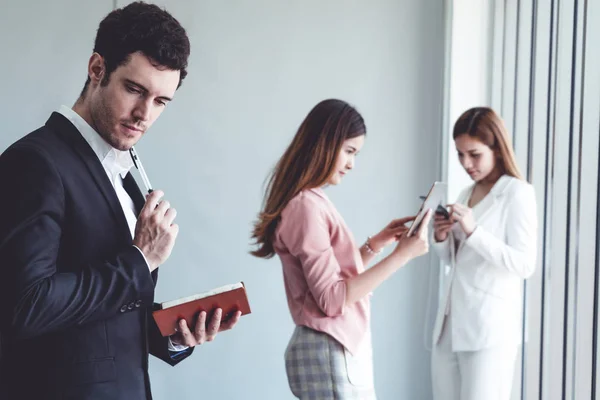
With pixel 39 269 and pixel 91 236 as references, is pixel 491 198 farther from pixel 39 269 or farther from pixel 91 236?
pixel 39 269

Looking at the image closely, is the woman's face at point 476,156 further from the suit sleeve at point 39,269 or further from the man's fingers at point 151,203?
the suit sleeve at point 39,269

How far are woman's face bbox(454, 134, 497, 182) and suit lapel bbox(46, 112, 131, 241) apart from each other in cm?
153

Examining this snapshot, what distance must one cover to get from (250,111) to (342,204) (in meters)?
0.62

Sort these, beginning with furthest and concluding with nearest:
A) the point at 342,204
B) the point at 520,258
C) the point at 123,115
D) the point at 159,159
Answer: the point at 342,204 < the point at 159,159 < the point at 520,258 < the point at 123,115

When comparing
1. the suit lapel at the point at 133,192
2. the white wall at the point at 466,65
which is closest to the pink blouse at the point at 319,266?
the suit lapel at the point at 133,192

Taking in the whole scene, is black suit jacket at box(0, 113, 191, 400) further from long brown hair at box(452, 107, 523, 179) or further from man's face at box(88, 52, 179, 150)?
long brown hair at box(452, 107, 523, 179)

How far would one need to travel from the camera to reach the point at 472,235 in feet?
7.03

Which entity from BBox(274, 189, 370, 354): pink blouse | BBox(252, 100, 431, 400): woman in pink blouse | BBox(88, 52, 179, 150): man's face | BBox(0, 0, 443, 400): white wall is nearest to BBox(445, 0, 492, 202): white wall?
BBox(0, 0, 443, 400): white wall

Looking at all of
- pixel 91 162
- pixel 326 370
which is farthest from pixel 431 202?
pixel 91 162

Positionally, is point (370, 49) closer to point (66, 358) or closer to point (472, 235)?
point (472, 235)

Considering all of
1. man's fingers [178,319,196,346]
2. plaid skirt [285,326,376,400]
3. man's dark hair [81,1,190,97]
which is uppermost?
man's dark hair [81,1,190,97]

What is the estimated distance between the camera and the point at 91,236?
1032 mm

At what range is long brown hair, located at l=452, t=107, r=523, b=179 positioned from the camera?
2.27 meters

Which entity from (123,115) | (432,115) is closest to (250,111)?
(432,115)
